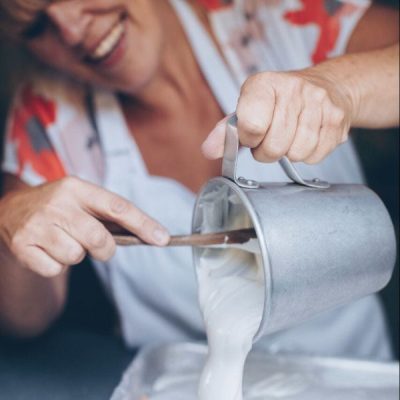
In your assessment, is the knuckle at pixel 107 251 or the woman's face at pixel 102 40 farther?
the woman's face at pixel 102 40

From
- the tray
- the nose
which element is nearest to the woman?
the nose

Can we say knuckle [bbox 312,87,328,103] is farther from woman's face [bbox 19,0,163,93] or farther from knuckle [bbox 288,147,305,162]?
woman's face [bbox 19,0,163,93]

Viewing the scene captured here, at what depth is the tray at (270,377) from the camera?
103 centimetres

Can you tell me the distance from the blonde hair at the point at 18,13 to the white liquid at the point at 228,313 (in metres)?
0.57

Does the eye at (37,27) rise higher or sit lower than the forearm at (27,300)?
higher

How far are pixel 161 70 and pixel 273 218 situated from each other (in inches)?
29.4

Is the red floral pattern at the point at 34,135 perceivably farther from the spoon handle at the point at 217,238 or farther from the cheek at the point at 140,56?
the spoon handle at the point at 217,238

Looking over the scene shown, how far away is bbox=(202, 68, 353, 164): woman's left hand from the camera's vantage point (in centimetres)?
75

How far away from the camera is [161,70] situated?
1.42m

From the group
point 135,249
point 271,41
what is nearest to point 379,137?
point 271,41

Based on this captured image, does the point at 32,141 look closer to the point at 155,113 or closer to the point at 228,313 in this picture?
the point at 155,113

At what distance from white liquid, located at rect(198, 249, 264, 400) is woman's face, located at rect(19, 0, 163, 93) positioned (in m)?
0.51

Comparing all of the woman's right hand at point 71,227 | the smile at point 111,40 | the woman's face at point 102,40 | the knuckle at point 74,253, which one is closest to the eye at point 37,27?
the woman's face at point 102,40

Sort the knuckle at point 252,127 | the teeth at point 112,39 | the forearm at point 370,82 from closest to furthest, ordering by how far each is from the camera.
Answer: the knuckle at point 252,127, the forearm at point 370,82, the teeth at point 112,39
